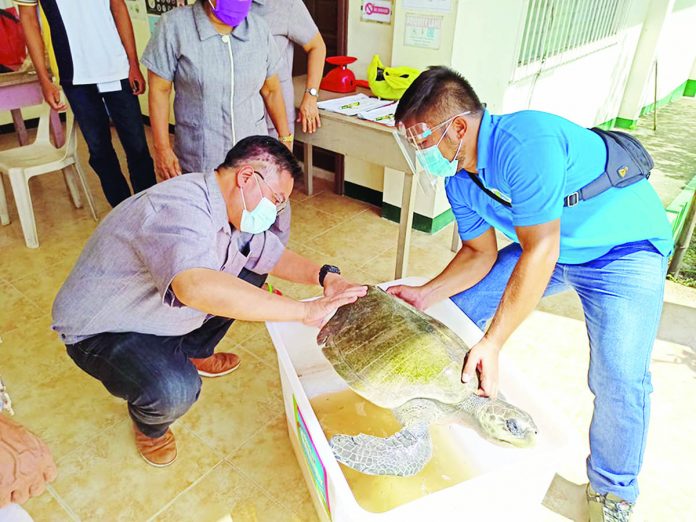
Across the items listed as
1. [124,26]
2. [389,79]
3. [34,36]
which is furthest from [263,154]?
[34,36]

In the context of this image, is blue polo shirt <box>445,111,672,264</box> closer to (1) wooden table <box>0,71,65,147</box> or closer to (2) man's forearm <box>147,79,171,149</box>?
(2) man's forearm <box>147,79,171,149</box>

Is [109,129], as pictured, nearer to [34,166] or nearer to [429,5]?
[34,166]

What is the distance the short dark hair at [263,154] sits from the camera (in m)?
1.18

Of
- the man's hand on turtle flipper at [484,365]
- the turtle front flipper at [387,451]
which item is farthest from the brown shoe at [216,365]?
the man's hand on turtle flipper at [484,365]

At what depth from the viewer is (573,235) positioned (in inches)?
48.9

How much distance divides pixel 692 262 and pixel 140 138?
2994mm

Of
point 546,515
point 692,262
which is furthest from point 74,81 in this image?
point 692,262

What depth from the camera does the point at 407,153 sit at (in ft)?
5.98

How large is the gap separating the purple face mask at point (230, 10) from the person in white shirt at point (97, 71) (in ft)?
2.89

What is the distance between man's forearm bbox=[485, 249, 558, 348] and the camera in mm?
1097

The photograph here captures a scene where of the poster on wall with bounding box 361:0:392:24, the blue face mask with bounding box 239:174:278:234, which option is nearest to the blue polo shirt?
the blue face mask with bounding box 239:174:278:234

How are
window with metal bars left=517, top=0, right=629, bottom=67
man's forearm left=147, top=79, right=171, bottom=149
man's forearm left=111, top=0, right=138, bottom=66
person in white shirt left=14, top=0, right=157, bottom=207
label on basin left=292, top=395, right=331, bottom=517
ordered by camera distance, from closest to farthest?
label on basin left=292, top=395, right=331, bottom=517, man's forearm left=147, top=79, right=171, bottom=149, person in white shirt left=14, top=0, right=157, bottom=207, man's forearm left=111, top=0, right=138, bottom=66, window with metal bars left=517, top=0, right=629, bottom=67

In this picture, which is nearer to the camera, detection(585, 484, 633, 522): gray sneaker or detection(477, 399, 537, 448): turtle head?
detection(477, 399, 537, 448): turtle head

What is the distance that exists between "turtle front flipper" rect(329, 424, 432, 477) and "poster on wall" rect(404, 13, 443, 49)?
182 cm
